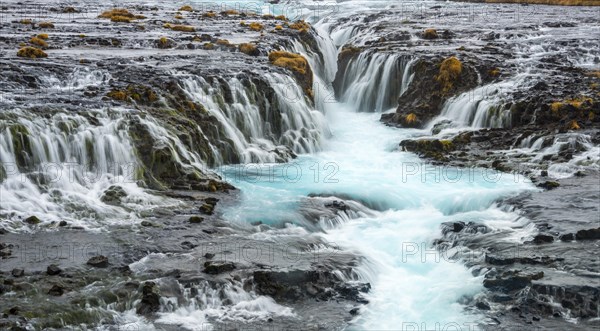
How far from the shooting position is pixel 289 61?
2642cm

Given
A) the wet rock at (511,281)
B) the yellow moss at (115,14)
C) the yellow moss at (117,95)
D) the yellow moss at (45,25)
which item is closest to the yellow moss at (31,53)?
the yellow moss at (117,95)

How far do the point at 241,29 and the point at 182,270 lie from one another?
24.4m

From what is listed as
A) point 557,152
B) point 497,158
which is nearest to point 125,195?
point 497,158

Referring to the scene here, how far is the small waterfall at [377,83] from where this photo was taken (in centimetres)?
2816

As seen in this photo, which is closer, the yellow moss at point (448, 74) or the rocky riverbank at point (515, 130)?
the rocky riverbank at point (515, 130)

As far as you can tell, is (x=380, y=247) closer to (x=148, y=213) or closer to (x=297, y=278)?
(x=297, y=278)

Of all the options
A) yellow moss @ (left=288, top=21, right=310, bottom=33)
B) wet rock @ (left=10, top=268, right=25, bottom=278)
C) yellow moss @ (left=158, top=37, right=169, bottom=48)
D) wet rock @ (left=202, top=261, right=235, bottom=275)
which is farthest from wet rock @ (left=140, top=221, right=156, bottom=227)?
yellow moss @ (left=288, top=21, right=310, bottom=33)

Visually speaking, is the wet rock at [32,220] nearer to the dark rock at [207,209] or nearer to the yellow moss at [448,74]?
the dark rock at [207,209]

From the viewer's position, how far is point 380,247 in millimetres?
14914

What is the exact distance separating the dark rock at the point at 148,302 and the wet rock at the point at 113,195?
443 cm

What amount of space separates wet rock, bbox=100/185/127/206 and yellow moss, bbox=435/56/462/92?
13842mm

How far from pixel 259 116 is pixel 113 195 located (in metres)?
7.51

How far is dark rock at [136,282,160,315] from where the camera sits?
37.2 feet

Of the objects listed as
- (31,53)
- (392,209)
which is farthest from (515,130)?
(31,53)
